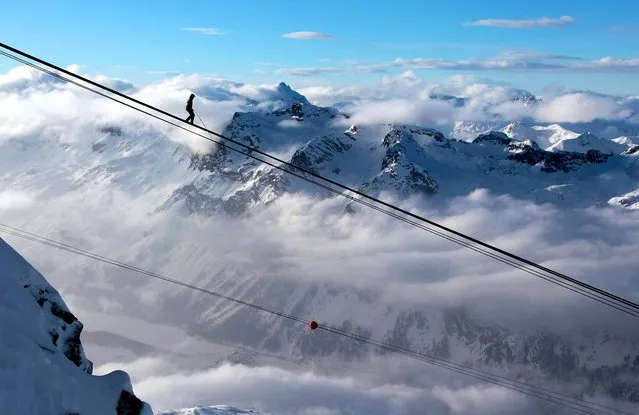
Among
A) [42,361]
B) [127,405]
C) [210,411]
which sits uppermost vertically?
[210,411]

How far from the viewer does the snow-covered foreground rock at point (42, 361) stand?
2677 centimetres

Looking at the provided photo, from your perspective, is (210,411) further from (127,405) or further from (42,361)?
(42,361)

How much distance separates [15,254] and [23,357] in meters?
9.89

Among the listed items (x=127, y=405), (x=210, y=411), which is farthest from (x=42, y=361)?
(x=210, y=411)

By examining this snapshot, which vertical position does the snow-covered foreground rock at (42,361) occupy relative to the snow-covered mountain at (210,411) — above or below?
below

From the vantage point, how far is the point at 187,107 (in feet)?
114

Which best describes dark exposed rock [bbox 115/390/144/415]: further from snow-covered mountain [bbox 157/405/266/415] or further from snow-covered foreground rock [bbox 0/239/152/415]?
snow-covered mountain [bbox 157/405/266/415]

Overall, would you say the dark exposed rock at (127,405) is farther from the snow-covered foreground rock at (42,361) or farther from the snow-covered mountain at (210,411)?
the snow-covered mountain at (210,411)

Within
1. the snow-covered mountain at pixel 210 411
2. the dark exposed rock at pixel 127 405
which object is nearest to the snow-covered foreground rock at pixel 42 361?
the dark exposed rock at pixel 127 405

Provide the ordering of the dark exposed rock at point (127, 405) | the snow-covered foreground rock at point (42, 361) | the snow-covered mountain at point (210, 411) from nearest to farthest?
1. the snow-covered foreground rock at point (42, 361)
2. the dark exposed rock at point (127, 405)
3. the snow-covered mountain at point (210, 411)

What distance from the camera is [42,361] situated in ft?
95.2

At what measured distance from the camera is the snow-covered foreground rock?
26.8 m

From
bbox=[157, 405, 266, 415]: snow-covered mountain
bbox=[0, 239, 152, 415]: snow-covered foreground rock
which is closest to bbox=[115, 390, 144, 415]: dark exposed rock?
bbox=[0, 239, 152, 415]: snow-covered foreground rock

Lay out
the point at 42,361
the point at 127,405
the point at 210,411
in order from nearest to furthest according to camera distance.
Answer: the point at 42,361, the point at 127,405, the point at 210,411
